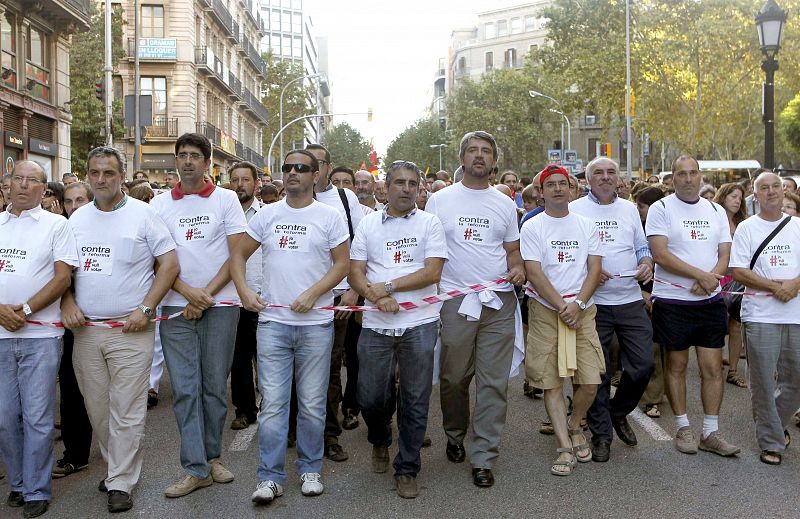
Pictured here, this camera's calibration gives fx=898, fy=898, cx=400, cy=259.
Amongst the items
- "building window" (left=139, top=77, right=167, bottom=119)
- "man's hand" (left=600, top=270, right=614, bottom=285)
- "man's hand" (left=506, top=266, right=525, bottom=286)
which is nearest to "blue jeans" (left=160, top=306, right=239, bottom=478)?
"man's hand" (left=506, top=266, right=525, bottom=286)

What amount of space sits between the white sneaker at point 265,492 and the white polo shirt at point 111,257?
1321 millimetres

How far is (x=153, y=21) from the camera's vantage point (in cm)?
4259

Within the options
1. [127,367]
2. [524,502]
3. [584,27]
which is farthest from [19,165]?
[584,27]

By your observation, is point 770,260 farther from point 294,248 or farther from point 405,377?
point 294,248

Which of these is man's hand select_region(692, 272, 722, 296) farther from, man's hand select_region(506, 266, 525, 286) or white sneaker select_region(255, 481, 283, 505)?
white sneaker select_region(255, 481, 283, 505)

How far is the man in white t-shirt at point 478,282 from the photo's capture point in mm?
5977

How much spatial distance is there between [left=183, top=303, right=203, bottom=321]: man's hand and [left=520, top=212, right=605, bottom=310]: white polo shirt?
221cm

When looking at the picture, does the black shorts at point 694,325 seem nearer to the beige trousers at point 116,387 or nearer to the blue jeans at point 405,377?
the blue jeans at point 405,377

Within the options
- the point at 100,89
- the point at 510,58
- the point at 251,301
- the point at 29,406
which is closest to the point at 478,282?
the point at 251,301

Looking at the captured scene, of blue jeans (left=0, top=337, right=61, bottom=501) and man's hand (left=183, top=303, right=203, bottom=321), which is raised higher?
man's hand (left=183, top=303, right=203, bottom=321)

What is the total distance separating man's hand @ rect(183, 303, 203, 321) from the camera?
5566 mm

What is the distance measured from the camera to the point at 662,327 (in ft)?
21.6

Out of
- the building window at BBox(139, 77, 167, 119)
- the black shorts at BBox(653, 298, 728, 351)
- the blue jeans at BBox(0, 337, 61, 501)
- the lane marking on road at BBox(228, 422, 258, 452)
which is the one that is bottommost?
the lane marking on road at BBox(228, 422, 258, 452)

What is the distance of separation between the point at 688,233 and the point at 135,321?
12.6 feet
